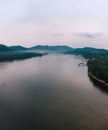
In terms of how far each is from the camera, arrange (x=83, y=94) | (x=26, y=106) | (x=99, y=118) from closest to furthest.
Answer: (x=99, y=118)
(x=26, y=106)
(x=83, y=94)

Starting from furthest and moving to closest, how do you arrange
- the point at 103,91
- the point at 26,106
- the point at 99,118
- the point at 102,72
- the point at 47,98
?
the point at 102,72
the point at 103,91
the point at 47,98
the point at 26,106
the point at 99,118

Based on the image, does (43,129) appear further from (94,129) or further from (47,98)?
(47,98)

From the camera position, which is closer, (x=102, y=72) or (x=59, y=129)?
(x=59, y=129)

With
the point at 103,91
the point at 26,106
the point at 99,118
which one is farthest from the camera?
the point at 103,91

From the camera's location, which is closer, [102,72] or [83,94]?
[83,94]

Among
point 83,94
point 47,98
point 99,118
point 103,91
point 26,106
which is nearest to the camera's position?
point 99,118

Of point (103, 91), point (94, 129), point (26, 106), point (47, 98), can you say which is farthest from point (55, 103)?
point (103, 91)

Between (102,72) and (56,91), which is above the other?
(102,72)

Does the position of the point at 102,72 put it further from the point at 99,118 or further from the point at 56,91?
the point at 99,118

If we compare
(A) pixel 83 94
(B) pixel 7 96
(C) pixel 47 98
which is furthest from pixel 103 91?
(B) pixel 7 96
